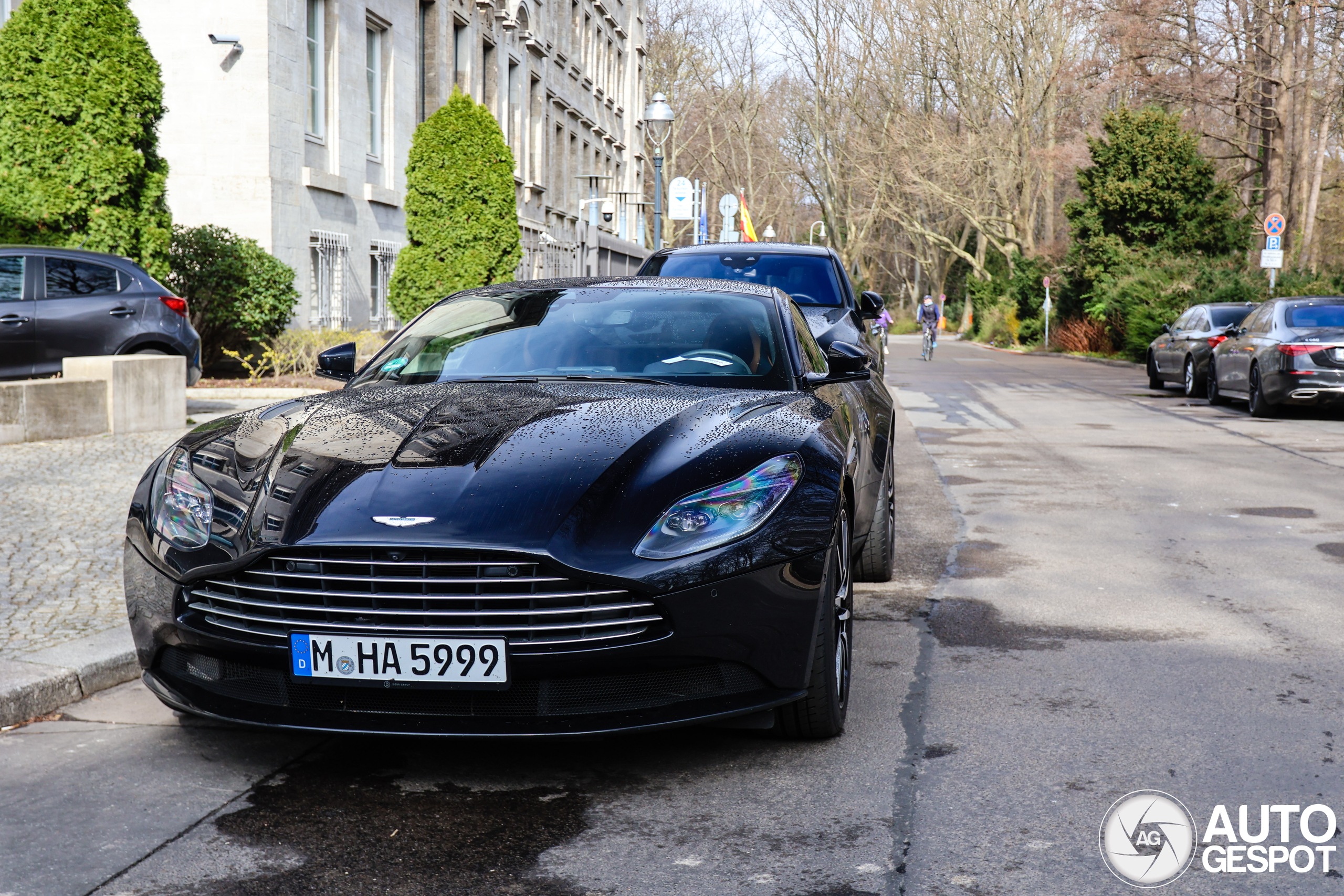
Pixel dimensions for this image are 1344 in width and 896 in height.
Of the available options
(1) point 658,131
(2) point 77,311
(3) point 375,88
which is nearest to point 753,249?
(2) point 77,311

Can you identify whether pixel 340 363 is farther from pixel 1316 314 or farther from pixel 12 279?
pixel 1316 314

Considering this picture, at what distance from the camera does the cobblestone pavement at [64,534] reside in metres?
5.34

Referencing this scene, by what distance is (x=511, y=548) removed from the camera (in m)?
3.47

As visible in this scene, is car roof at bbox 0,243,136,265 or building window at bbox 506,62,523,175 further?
building window at bbox 506,62,523,175

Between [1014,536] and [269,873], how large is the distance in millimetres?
5957

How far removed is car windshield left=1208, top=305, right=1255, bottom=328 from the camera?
21.2 meters

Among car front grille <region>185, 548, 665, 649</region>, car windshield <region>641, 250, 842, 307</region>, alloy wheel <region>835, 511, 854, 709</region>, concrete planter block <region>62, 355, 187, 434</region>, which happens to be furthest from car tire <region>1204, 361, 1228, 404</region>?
car front grille <region>185, 548, 665, 649</region>

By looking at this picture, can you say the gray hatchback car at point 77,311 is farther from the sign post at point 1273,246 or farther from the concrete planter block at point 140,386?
the sign post at point 1273,246

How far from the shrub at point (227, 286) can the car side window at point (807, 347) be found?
484 inches

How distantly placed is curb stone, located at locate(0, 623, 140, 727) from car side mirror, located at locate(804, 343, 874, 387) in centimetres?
259

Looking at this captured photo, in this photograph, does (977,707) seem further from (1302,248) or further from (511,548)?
(1302,248)

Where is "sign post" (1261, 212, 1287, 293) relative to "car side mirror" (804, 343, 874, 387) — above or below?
above

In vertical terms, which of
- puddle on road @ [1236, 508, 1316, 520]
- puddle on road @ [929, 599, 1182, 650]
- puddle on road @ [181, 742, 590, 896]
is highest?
puddle on road @ [1236, 508, 1316, 520]

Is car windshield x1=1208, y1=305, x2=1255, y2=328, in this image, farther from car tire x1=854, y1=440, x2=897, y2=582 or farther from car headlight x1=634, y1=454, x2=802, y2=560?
car headlight x1=634, y1=454, x2=802, y2=560
